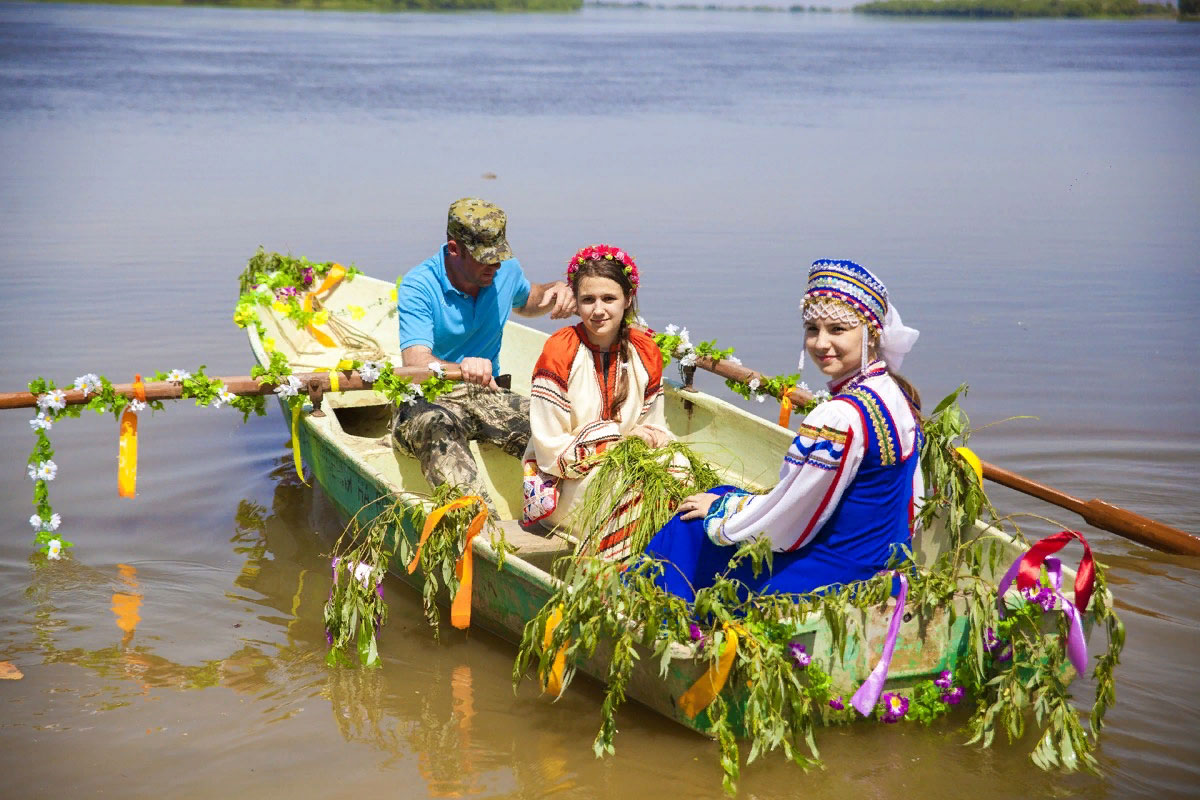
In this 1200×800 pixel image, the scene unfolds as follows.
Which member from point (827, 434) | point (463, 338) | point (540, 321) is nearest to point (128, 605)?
point (463, 338)

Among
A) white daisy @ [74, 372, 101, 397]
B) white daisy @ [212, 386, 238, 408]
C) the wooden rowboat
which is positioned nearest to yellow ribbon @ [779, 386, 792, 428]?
the wooden rowboat

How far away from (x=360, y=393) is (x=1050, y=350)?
6.07 meters

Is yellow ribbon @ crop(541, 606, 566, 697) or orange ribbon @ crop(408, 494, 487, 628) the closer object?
yellow ribbon @ crop(541, 606, 566, 697)

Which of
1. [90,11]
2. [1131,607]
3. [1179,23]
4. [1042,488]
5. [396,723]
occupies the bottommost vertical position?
[396,723]

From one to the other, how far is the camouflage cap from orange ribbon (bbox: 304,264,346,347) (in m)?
2.89

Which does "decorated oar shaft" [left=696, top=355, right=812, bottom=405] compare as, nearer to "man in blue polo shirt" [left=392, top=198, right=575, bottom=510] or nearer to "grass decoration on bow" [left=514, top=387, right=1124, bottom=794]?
"man in blue polo shirt" [left=392, top=198, right=575, bottom=510]

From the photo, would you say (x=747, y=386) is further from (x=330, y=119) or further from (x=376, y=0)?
(x=376, y=0)

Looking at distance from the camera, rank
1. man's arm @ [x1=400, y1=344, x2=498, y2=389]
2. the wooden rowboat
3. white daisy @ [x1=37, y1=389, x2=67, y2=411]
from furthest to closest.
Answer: man's arm @ [x1=400, y1=344, x2=498, y2=389], white daisy @ [x1=37, y1=389, x2=67, y2=411], the wooden rowboat

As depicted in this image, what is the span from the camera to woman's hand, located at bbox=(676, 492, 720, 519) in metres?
4.54

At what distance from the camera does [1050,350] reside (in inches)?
414

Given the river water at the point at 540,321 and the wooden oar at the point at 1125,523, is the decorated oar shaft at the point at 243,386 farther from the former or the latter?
the wooden oar at the point at 1125,523

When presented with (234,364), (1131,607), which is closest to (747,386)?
(1131,607)

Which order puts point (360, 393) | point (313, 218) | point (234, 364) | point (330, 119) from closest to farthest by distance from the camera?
point (360, 393) < point (234, 364) < point (313, 218) < point (330, 119)

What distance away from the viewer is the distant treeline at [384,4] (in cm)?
5491
